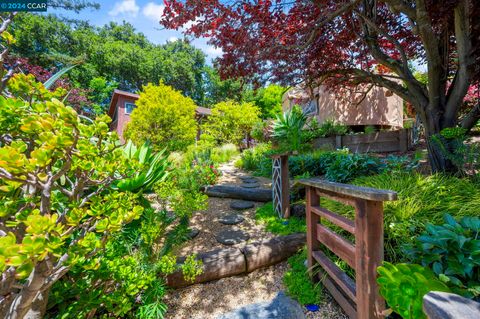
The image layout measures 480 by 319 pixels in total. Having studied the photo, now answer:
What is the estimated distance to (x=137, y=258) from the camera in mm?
1828

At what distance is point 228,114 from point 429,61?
841 cm

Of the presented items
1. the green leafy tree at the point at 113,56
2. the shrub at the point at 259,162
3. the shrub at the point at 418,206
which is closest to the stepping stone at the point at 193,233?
the shrub at the point at 418,206

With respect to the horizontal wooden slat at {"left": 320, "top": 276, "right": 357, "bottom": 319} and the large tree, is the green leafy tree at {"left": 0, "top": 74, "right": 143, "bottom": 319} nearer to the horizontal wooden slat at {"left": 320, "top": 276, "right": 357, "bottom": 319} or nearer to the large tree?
the horizontal wooden slat at {"left": 320, "top": 276, "right": 357, "bottom": 319}

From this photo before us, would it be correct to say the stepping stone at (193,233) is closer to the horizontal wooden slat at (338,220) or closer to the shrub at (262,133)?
the horizontal wooden slat at (338,220)

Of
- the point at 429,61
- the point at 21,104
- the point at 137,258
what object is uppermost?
the point at 429,61

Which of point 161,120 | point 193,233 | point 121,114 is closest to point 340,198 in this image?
point 193,233

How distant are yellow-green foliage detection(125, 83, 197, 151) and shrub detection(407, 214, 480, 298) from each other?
21.8 ft

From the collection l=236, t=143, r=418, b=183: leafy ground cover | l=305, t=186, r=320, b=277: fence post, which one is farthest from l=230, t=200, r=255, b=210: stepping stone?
l=305, t=186, r=320, b=277: fence post

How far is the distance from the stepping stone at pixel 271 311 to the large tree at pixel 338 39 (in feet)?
9.29

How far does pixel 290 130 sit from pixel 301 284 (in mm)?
4980

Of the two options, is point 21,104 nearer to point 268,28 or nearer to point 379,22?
point 268,28

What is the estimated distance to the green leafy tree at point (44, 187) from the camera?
79cm

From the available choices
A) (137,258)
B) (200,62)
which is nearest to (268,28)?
(137,258)

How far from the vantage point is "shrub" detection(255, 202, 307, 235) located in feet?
9.32
